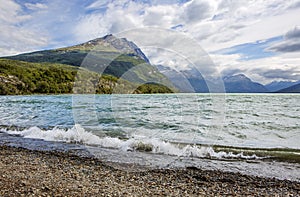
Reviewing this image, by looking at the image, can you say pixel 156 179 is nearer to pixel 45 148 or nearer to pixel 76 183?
pixel 76 183

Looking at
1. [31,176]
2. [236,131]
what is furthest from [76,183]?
[236,131]

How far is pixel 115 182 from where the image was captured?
21.5 feet

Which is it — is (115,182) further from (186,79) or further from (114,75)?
(114,75)

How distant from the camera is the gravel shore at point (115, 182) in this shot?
228 inches

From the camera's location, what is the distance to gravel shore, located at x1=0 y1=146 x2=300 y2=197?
19.0ft

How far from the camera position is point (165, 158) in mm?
10062

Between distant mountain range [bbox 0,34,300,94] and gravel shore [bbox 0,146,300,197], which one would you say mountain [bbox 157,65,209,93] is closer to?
distant mountain range [bbox 0,34,300,94]

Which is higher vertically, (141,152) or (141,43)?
(141,43)

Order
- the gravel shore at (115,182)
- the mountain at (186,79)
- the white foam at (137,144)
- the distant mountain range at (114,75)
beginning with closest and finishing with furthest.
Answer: the gravel shore at (115,182)
the mountain at (186,79)
the distant mountain range at (114,75)
the white foam at (137,144)

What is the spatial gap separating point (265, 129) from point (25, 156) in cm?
1594

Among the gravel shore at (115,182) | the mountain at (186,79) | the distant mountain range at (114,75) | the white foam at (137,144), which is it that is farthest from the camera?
the white foam at (137,144)

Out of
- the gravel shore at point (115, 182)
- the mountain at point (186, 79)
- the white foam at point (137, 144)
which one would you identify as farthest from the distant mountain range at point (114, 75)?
the gravel shore at point (115, 182)

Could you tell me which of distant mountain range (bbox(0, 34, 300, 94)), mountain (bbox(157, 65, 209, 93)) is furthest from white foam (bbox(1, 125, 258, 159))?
mountain (bbox(157, 65, 209, 93))

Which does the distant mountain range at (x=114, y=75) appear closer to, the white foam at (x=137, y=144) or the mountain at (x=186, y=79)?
the mountain at (x=186, y=79)
